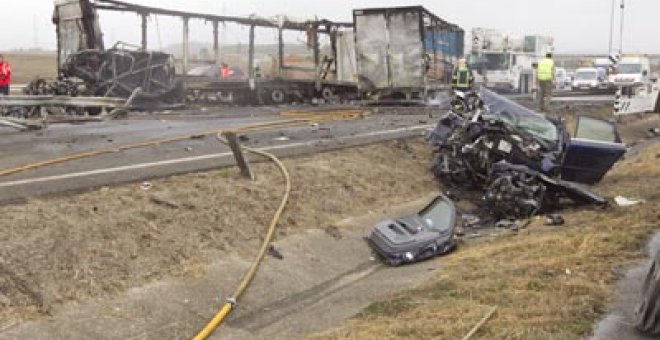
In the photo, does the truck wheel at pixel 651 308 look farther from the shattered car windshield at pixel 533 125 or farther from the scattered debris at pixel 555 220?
the shattered car windshield at pixel 533 125

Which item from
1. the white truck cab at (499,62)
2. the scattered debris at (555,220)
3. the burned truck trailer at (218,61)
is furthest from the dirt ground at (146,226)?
the white truck cab at (499,62)

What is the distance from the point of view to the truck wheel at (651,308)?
5.08m

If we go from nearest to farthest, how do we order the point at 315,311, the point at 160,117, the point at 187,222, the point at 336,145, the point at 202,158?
the point at 315,311 < the point at 187,222 < the point at 202,158 < the point at 336,145 < the point at 160,117

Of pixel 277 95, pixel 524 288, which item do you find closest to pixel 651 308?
pixel 524 288

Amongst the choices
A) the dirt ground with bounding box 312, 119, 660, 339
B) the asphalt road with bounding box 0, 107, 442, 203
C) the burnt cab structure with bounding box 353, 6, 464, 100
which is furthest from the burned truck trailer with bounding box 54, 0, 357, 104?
the dirt ground with bounding box 312, 119, 660, 339

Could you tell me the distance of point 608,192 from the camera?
12492 mm

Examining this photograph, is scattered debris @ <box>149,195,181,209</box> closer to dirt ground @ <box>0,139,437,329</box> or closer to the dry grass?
dirt ground @ <box>0,139,437,329</box>

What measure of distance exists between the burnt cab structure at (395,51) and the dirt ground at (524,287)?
14706mm

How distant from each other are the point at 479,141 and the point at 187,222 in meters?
5.70

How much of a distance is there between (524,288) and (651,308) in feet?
4.82

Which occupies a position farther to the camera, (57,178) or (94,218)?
(57,178)

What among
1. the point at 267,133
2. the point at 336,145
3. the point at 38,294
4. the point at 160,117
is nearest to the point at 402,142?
the point at 336,145

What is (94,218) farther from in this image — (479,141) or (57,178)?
(479,141)

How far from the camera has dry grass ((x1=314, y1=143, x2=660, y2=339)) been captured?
5.61m
